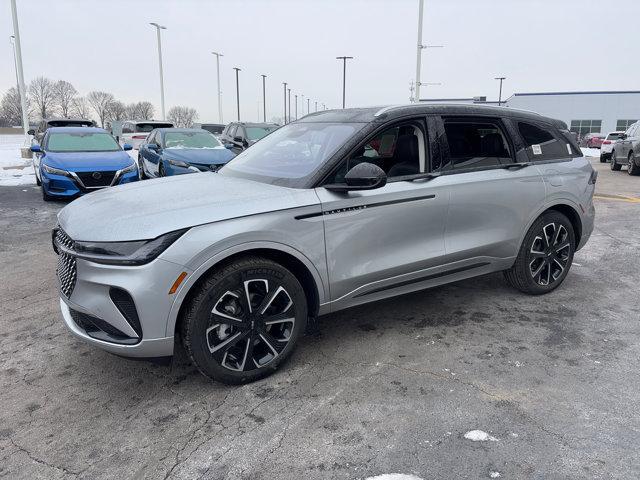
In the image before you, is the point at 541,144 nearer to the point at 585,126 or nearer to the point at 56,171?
the point at 56,171

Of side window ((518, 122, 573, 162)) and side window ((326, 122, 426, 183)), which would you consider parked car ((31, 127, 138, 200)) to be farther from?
side window ((518, 122, 573, 162))

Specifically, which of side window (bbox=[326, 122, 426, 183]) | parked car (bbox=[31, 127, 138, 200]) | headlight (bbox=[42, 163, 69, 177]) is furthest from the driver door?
headlight (bbox=[42, 163, 69, 177])

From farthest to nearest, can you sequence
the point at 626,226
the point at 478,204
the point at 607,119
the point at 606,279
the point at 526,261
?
the point at 607,119
the point at 626,226
the point at 606,279
the point at 526,261
the point at 478,204

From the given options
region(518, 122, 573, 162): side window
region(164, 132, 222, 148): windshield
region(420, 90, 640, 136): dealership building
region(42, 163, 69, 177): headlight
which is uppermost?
region(420, 90, 640, 136): dealership building

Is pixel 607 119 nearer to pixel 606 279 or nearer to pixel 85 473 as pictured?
pixel 606 279

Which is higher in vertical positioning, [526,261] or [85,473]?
[526,261]

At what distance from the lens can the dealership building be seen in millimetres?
61406

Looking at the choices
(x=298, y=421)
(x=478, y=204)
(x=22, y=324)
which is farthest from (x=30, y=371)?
(x=478, y=204)

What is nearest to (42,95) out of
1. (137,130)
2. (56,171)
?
(137,130)

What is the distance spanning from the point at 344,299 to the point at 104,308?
1.55m

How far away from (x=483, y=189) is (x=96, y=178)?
7.82m

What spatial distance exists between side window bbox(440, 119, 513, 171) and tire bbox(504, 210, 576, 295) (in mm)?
731

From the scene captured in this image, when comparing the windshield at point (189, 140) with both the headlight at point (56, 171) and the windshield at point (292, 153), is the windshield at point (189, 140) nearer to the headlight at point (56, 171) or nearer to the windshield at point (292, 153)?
the headlight at point (56, 171)

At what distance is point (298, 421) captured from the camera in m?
2.77
